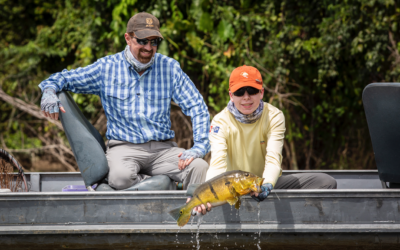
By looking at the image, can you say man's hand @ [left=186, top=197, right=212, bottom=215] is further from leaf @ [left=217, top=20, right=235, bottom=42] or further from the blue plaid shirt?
leaf @ [left=217, top=20, right=235, bottom=42]

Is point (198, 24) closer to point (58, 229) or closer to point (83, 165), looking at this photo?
point (83, 165)

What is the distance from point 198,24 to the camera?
576 cm

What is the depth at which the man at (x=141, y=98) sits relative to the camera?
10.6ft

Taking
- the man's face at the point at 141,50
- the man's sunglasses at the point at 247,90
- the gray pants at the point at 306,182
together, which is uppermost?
the man's face at the point at 141,50

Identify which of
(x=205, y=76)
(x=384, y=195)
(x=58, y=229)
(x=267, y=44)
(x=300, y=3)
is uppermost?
(x=300, y=3)

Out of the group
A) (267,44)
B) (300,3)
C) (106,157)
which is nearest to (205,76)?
(267,44)

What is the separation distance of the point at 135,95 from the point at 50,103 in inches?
26.9

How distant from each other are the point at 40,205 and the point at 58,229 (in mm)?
215

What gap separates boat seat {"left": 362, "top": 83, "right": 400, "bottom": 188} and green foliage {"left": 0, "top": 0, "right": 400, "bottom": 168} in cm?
266

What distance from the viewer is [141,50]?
324 centimetres

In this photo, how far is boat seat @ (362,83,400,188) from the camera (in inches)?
109

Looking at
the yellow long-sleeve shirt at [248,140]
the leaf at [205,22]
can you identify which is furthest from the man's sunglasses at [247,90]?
the leaf at [205,22]

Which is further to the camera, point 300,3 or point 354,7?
point 300,3

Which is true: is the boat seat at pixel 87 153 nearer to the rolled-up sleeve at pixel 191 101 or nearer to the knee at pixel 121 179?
the knee at pixel 121 179
